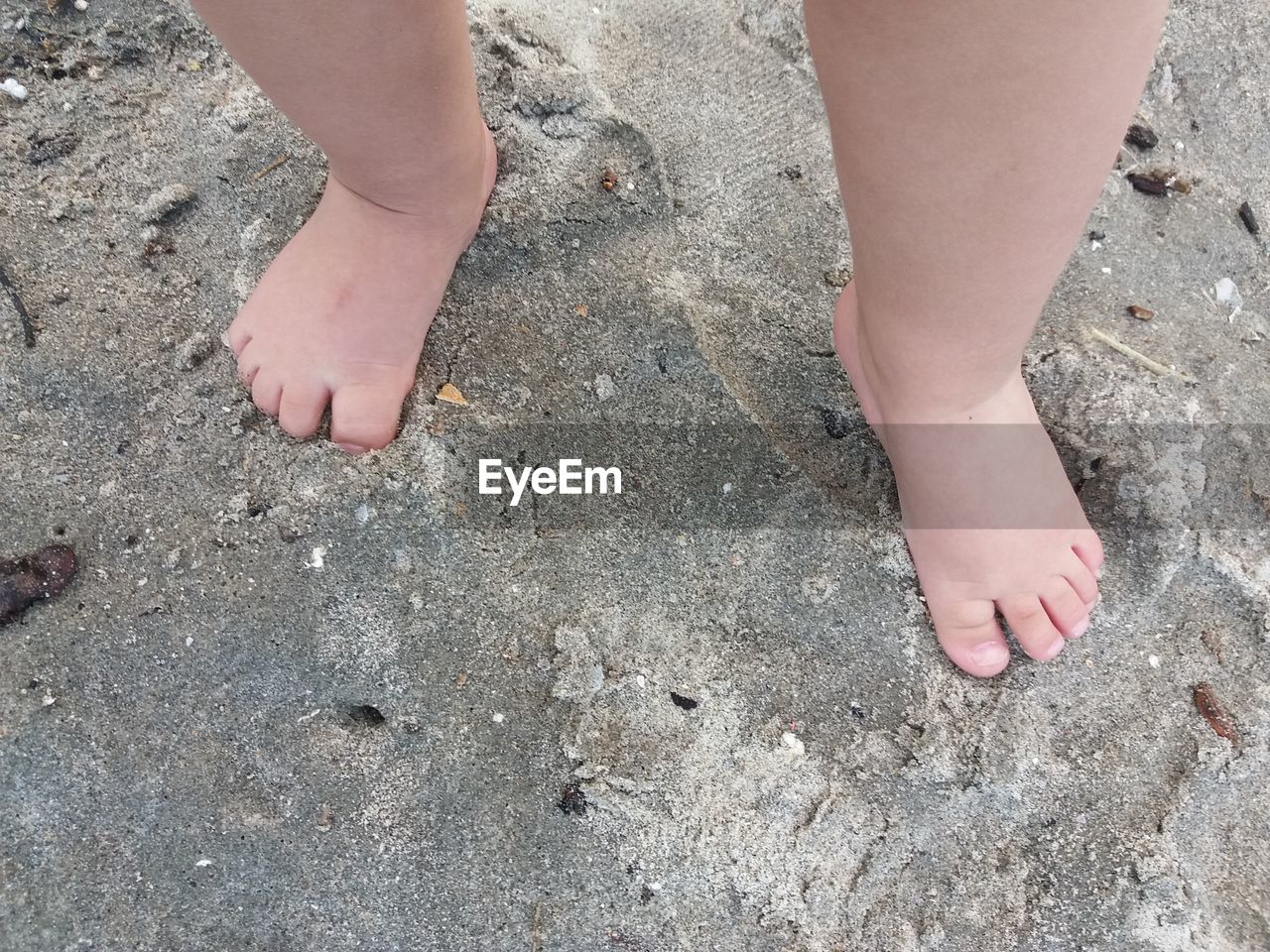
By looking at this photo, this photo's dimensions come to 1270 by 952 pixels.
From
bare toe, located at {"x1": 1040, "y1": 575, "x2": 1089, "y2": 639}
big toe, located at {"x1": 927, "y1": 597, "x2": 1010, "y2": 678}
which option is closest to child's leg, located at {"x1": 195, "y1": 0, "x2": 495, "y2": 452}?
big toe, located at {"x1": 927, "y1": 597, "x2": 1010, "y2": 678}

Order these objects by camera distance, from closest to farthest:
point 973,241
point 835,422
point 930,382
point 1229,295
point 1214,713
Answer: point 973,241, point 930,382, point 1214,713, point 835,422, point 1229,295

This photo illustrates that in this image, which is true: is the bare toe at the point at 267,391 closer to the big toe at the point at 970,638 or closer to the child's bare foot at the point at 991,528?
the child's bare foot at the point at 991,528

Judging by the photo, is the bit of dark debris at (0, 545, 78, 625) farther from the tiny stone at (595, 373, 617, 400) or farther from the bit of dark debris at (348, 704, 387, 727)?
the tiny stone at (595, 373, 617, 400)

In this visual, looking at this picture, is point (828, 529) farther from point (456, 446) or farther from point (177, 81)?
point (177, 81)

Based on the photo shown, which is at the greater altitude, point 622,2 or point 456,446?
point 622,2

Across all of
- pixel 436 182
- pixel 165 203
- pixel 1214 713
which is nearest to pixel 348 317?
pixel 436 182

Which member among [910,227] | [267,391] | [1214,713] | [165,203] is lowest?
[1214,713]

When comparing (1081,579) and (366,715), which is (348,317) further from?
(1081,579)

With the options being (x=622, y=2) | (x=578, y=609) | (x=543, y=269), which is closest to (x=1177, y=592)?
(x=578, y=609)

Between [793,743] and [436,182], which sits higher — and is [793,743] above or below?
below
